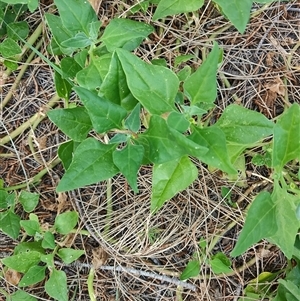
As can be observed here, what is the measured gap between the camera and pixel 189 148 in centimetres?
109

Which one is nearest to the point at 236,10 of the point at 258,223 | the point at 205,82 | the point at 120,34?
the point at 205,82

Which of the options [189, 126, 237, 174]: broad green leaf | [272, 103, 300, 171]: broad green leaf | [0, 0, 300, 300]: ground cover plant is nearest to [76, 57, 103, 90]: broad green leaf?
[0, 0, 300, 300]: ground cover plant

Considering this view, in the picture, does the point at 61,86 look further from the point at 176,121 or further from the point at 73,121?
the point at 176,121

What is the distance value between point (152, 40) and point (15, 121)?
0.57 m

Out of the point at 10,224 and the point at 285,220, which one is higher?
the point at 285,220

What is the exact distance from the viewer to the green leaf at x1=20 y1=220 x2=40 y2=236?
1587 mm

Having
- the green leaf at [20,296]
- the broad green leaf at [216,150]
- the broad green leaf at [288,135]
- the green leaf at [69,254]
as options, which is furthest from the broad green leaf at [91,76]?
the green leaf at [20,296]

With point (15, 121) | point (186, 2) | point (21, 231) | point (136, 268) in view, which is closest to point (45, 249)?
point (21, 231)

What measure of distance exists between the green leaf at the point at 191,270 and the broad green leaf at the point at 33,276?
1.56 ft

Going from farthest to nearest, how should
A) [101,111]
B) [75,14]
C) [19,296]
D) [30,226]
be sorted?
1. [19,296]
2. [30,226]
3. [75,14]
4. [101,111]

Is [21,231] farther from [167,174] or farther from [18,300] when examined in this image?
[167,174]

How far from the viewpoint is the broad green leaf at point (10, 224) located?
63.8 inches

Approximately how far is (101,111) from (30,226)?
2.14ft

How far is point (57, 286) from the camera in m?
1.61
